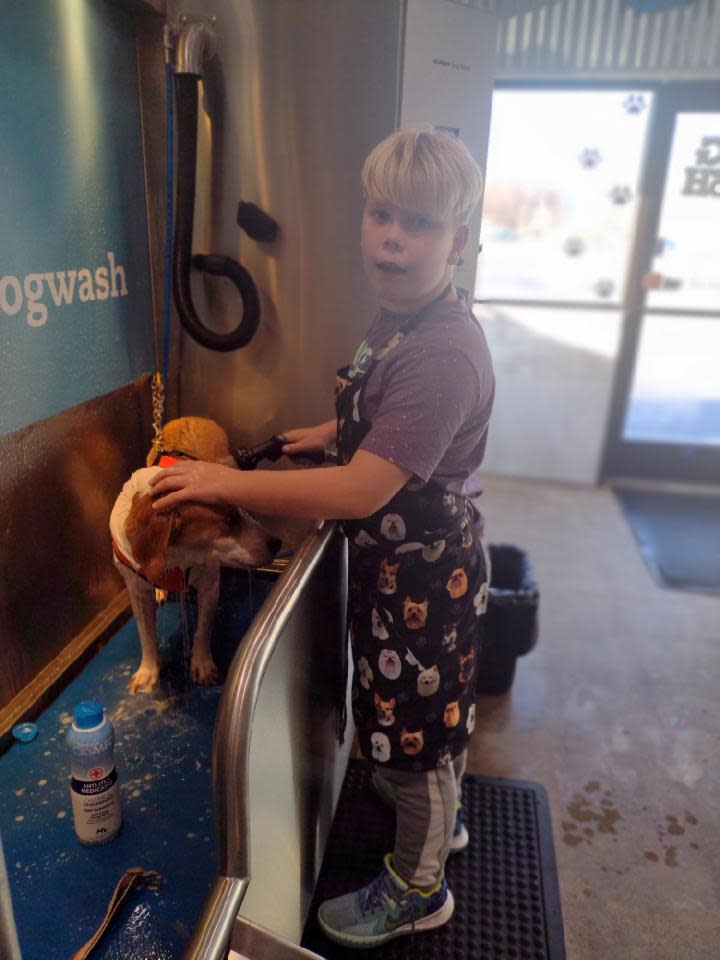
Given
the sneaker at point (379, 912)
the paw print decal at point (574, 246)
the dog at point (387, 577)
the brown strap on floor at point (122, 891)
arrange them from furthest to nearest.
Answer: the paw print decal at point (574, 246), the sneaker at point (379, 912), the dog at point (387, 577), the brown strap on floor at point (122, 891)

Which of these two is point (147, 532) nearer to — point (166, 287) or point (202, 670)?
point (202, 670)

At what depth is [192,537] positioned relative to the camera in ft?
3.94

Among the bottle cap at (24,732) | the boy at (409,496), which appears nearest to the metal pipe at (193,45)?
the boy at (409,496)

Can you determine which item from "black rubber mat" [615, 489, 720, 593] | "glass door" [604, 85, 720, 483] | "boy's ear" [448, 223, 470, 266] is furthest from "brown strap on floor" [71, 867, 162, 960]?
"glass door" [604, 85, 720, 483]

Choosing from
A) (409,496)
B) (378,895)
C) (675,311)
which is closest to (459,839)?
(378,895)

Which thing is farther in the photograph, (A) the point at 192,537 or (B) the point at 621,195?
(B) the point at 621,195

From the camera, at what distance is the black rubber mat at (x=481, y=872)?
152 centimetres

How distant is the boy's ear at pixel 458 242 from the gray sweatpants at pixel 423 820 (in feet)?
3.20

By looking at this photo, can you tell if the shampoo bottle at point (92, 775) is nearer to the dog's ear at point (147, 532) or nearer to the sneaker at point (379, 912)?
the dog's ear at point (147, 532)

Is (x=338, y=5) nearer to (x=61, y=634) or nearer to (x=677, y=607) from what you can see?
(x=61, y=634)

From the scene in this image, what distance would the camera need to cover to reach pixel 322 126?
1.47 metres

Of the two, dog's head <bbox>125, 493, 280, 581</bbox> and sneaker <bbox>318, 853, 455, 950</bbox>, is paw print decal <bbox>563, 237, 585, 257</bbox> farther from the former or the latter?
sneaker <bbox>318, 853, 455, 950</bbox>

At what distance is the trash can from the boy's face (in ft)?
4.10

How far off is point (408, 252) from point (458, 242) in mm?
101
